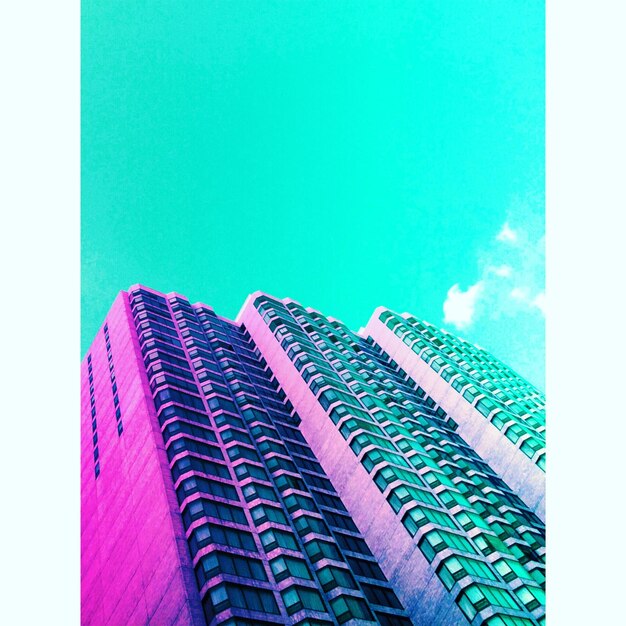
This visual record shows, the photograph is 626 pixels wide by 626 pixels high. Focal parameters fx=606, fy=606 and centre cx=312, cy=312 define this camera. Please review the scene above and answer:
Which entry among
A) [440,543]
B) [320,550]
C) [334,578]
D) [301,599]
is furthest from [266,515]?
[440,543]

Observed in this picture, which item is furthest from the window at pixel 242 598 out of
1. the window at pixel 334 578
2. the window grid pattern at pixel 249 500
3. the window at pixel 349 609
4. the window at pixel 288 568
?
the window at pixel 334 578

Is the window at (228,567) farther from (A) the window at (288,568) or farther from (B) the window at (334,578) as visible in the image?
(B) the window at (334,578)

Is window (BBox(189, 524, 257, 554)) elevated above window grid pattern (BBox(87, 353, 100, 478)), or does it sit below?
below

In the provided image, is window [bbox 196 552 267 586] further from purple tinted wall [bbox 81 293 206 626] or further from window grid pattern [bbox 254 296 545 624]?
window grid pattern [bbox 254 296 545 624]

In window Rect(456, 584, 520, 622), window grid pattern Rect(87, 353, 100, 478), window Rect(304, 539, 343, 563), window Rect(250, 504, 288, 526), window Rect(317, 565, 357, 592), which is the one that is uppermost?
window grid pattern Rect(87, 353, 100, 478)

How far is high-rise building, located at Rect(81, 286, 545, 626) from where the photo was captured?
155ft

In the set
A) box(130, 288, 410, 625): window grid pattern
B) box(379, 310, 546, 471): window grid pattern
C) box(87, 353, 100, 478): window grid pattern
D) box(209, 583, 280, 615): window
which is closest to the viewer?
box(209, 583, 280, 615): window

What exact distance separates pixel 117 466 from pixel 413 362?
2153 inches

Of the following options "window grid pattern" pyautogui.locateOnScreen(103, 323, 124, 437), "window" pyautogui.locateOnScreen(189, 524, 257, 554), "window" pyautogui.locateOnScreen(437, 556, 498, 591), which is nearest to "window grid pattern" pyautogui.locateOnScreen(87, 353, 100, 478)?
"window grid pattern" pyautogui.locateOnScreen(103, 323, 124, 437)

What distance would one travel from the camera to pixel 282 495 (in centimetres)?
5962

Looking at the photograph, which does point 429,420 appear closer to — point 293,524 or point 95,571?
point 293,524

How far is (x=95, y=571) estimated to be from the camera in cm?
5603

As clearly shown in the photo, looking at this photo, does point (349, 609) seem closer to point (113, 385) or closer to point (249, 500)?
point (249, 500)

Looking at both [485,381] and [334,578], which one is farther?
[485,381]
